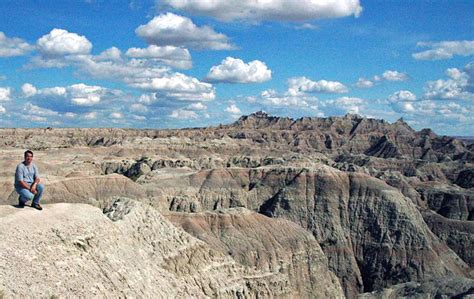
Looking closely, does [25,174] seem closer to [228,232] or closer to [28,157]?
[28,157]

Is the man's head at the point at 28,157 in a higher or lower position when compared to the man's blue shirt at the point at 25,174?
higher

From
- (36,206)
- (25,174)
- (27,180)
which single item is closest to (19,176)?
(25,174)

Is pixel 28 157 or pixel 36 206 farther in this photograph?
pixel 36 206

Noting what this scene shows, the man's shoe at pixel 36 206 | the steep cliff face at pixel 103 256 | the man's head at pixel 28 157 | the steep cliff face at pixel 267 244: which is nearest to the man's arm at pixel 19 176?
the man's head at pixel 28 157

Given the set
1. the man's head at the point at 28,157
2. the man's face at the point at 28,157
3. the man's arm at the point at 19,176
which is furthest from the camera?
the man's arm at the point at 19,176

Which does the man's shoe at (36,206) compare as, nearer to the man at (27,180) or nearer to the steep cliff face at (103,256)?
the steep cliff face at (103,256)

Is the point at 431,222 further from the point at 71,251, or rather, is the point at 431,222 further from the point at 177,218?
the point at 71,251

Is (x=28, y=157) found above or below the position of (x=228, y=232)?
above

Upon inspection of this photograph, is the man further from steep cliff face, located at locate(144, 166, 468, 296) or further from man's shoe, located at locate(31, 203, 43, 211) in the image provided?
steep cliff face, located at locate(144, 166, 468, 296)

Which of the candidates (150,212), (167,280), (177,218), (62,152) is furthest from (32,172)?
(62,152)
